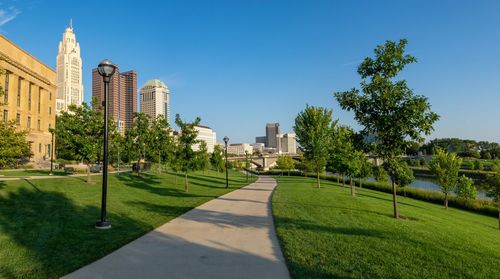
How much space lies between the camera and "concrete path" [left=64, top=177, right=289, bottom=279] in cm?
581

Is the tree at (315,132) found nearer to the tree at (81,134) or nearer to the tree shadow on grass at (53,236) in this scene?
A: the tree at (81,134)

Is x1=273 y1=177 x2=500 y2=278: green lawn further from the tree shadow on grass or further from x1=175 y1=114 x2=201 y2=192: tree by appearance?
x1=175 y1=114 x2=201 y2=192: tree

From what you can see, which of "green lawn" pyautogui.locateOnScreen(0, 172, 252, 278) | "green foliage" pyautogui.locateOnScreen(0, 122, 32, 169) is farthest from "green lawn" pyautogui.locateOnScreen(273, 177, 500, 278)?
"green foliage" pyautogui.locateOnScreen(0, 122, 32, 169)

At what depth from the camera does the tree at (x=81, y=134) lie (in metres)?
21.3

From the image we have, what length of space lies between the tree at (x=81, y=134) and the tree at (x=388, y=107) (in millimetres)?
17807

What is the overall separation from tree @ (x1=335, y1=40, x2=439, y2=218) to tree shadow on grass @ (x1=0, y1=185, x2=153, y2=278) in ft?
30.8

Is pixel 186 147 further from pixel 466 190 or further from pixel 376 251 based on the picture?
pixel 466 190

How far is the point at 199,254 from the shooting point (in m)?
6.94

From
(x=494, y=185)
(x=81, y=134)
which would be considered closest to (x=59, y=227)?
(x=81, y=134)

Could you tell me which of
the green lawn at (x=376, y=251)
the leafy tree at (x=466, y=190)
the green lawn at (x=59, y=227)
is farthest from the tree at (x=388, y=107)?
the leafy tree at (x=466, y=190)

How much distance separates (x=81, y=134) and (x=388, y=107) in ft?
68.1

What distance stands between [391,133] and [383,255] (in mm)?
6500

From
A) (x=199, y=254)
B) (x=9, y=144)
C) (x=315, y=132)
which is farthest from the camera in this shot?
(x=315, y=132)

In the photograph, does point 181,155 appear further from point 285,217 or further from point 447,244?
point 447,244
